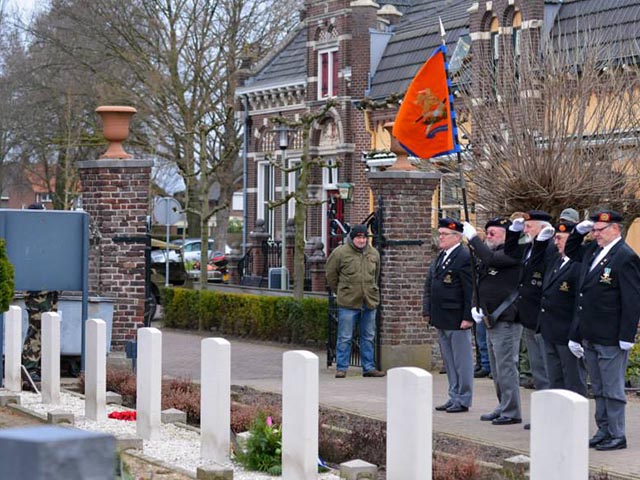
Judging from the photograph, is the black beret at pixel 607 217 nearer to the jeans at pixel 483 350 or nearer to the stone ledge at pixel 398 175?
the jeans at pixel 483 350

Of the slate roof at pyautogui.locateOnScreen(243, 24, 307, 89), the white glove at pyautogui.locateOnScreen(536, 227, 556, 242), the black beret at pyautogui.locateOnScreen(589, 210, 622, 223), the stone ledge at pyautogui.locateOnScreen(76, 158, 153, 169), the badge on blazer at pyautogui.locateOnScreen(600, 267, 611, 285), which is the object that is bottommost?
the badge on blazer at pyautogui.locateOnScreen(600, 267, 611, 285)

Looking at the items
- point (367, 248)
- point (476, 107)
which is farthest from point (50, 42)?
point (367, 248)

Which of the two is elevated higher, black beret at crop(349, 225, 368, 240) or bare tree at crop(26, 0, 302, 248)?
bare tree at crop(26, 0, 302, 248)

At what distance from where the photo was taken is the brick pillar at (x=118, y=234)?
50.8ft

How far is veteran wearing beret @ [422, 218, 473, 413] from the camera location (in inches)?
464

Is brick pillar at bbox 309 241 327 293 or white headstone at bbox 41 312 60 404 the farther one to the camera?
brick pillar at bbox 309 241 327 293

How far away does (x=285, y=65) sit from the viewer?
1603 inches

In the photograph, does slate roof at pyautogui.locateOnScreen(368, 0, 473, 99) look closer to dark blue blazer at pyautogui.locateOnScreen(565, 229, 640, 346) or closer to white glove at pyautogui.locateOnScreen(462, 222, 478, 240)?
white glove at pyautogui.locateOnScreen(462, 222, 478, 240)

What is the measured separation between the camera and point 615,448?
377 inches

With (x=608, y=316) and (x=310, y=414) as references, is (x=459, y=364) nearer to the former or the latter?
(x=608, y=316)

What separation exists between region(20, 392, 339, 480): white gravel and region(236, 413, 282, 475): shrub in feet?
0.24

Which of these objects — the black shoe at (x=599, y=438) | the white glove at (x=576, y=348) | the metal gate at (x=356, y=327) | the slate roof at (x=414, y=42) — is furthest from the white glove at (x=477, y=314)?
the slate roof at (x=414, y=42)

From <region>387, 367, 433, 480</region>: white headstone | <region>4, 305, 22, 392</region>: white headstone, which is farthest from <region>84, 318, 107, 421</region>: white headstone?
<region>387, 367, 433, 480</region>: white headstone

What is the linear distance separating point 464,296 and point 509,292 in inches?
32.3
